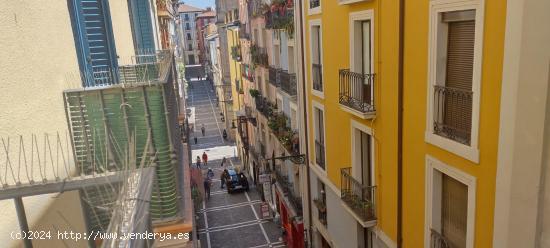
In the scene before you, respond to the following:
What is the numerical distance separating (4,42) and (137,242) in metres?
3.62

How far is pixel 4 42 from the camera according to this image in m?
4.78

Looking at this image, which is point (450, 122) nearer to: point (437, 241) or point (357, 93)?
point (437, 241)

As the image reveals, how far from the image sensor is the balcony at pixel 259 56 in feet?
80.9

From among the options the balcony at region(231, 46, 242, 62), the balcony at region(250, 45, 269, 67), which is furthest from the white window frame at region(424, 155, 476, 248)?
the balcony at region(231, 46, 242, 62)

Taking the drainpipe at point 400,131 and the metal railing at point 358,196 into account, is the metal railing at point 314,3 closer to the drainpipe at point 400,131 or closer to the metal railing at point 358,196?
the metal railing at point 358,196

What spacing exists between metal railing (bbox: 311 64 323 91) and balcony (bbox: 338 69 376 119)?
8.58ft

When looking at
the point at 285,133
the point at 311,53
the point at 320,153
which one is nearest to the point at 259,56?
the point at 285,133

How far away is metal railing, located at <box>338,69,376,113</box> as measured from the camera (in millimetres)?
9961

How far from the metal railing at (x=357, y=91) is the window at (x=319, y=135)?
10.7ft

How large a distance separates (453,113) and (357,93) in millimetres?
3628

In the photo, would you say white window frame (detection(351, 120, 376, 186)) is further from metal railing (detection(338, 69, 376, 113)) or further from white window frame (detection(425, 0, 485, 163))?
white window frame (detection(425, 0, 485, 163))

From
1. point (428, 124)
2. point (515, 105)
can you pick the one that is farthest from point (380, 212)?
point (515, 105)

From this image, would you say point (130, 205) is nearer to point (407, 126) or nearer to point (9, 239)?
point (9, 239)

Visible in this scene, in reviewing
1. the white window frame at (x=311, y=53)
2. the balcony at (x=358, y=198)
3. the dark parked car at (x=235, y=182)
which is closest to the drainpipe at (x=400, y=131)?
the balcony at (x=358, y=198)
